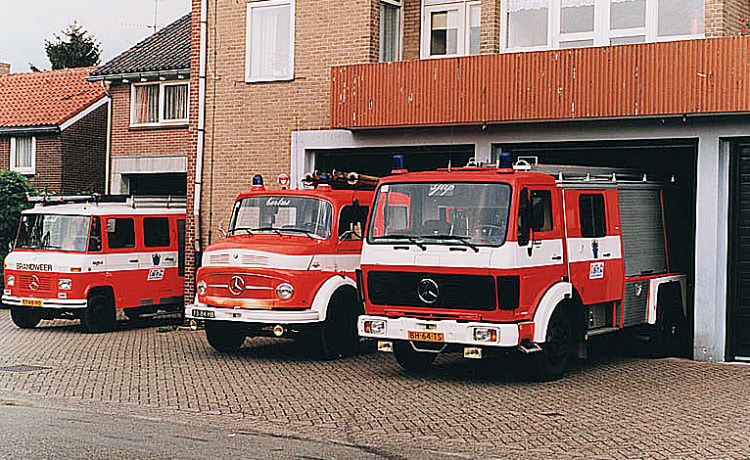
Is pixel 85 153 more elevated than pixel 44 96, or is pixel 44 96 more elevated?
pixel 44 96

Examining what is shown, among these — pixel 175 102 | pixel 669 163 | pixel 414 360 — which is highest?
pixel 175 102

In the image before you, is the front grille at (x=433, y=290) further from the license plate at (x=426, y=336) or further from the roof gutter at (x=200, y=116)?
the roof gutter at (x=200, y=116)

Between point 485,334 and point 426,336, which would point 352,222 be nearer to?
point 426,336

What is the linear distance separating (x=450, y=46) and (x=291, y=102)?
10.1ft

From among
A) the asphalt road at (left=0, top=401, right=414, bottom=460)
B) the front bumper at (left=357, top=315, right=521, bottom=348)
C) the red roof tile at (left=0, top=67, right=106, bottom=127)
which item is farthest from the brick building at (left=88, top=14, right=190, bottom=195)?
the asphalt road at (left=0, top=401, right=414, bottom=460)

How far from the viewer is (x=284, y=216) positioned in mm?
16328

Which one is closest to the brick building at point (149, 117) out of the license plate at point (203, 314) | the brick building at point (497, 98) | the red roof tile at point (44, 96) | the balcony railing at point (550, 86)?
the red roof tile at point (44, 96)

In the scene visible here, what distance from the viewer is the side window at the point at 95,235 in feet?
65.5

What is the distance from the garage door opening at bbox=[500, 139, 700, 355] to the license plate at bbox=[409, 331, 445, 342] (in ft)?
16.1

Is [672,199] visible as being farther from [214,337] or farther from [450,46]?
[214,337]

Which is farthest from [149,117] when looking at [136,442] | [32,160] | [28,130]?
[136,442]

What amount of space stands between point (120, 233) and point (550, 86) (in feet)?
28.4

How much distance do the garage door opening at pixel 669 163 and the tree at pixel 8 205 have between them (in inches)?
549

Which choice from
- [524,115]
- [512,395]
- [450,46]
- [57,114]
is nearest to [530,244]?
[512,395]
